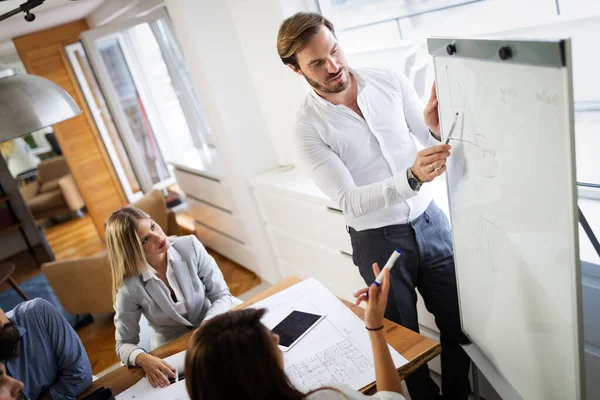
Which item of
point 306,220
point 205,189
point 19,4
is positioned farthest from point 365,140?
point 19,4

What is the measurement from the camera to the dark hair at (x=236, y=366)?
1038 millimetres

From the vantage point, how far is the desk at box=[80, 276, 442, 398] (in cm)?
145

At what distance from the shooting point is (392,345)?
1.53 meters

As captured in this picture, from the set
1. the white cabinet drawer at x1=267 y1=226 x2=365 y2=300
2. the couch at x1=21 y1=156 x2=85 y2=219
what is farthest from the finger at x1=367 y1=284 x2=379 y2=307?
the couch at x1=21 y1=156 x2=85 y2=219

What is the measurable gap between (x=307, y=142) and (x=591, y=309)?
3.14 feet

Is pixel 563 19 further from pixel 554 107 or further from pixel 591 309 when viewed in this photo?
pixel 554 107

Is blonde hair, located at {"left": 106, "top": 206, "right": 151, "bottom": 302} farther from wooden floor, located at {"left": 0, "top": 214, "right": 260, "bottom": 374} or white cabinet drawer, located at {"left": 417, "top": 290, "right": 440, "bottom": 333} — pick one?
wooden floor, located at {"left": 0, "top": 214, "right": 260, "bottom": 374}

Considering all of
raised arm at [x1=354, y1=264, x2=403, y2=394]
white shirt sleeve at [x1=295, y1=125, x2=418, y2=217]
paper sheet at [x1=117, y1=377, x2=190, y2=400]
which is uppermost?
white shirt sleeve at [x1=295, y1=125, x2=418, y2=217]

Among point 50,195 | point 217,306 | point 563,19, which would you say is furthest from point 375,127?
point 50,195

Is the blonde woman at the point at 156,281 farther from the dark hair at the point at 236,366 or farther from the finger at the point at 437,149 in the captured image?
the finger at the point at 437,149

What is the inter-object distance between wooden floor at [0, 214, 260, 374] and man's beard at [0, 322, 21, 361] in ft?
6.19

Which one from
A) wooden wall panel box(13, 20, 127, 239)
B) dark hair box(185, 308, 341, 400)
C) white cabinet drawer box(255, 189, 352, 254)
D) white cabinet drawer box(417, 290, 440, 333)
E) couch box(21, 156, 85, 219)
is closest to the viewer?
dark hair box(185, 308, 341, 400)

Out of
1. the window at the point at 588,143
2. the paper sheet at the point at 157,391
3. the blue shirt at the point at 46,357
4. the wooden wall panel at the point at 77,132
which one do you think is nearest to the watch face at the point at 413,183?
the window at the point at 588,143

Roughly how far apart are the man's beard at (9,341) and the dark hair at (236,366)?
3.25 ft
